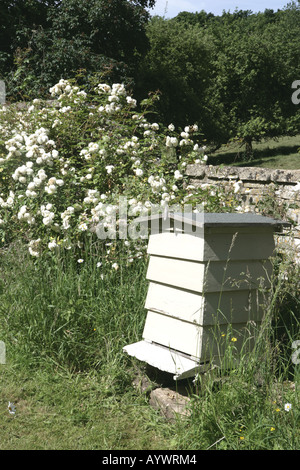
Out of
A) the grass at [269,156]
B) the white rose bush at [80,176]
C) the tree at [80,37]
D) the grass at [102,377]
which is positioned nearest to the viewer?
the grass at [102,377]

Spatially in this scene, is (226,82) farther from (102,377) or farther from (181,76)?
(102,377)

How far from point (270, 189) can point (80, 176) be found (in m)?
2.00

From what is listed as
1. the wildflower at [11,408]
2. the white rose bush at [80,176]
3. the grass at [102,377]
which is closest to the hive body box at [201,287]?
the grass at [102,377]

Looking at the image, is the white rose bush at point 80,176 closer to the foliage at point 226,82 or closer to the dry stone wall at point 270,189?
the dry stone wall at point 270,189

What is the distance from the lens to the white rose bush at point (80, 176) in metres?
4.27

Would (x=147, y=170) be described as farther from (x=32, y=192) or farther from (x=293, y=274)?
(x=293, y=274)

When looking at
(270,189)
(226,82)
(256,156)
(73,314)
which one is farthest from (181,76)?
(73,314)

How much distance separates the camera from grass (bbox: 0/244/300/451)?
8.27ft

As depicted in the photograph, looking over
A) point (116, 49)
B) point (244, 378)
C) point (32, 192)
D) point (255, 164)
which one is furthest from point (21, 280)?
point (255, 164)

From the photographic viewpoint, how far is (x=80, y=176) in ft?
16.8

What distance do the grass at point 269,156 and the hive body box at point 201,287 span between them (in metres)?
14.7

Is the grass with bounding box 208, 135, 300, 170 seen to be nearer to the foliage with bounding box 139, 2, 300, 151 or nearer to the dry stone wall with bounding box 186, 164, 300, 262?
the foliage with bounding box 139, 2, 300, 151

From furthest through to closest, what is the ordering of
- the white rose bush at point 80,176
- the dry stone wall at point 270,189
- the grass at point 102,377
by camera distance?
the dry stone wall at point 270,189, the white rose bush at point 80,176, the grass at point 102,377

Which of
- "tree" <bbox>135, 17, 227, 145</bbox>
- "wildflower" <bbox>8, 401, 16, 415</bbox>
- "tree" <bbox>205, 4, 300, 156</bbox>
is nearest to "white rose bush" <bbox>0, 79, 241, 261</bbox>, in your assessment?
"wildflower" <bbox>8, 401, 16, 415</bbox>
